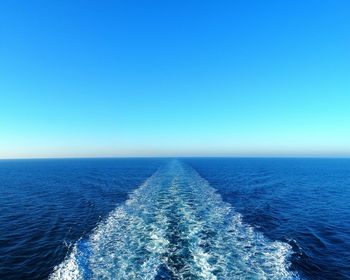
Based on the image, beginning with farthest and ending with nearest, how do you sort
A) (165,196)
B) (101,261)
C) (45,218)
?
(165,196)
(45,218)
(101,261)

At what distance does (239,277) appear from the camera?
43.6 ft

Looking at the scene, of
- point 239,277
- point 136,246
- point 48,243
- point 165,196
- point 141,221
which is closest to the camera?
point 239,277

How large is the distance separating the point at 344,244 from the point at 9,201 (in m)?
46.2

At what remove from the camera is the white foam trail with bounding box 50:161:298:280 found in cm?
1390

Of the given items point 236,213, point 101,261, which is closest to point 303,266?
point 236,213

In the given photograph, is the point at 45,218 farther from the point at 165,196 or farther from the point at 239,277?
the point at 239,277

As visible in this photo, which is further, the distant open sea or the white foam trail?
the distant open sea

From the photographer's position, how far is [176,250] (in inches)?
659

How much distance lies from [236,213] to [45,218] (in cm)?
2353

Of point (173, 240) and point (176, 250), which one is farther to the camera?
point (173, 240)

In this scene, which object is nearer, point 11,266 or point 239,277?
point 239,277

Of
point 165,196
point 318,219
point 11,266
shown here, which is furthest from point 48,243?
point 318,219

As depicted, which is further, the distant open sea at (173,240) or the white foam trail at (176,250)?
the distant open sea at (173,240)

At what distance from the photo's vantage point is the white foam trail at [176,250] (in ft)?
45.6
